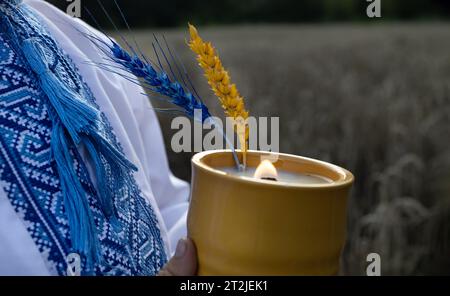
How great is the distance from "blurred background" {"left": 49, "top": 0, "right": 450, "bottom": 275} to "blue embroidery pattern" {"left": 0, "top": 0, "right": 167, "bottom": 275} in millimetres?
1130

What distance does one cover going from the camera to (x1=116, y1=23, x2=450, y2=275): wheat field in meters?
2.71

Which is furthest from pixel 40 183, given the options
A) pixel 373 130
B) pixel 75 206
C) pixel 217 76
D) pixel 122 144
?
pixel 373 130

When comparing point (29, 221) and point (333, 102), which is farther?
point (333, 102)

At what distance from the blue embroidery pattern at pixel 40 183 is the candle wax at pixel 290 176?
30 centimetres

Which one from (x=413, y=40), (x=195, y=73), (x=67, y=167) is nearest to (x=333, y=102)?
(x=195, y=73)

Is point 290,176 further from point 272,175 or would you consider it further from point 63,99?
point 63,99

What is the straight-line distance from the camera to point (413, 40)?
208 inches

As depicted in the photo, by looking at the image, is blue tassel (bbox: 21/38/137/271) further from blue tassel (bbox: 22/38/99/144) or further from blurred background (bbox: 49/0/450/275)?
blurred background (bbox: 49/0/450/275)

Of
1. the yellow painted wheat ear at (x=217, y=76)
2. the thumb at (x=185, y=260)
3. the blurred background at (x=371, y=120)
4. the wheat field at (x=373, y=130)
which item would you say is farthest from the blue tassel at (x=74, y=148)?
the wheat field at (x=373, y=130)

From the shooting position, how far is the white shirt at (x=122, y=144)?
92 centimetres

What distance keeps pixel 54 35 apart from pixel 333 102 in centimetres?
244
